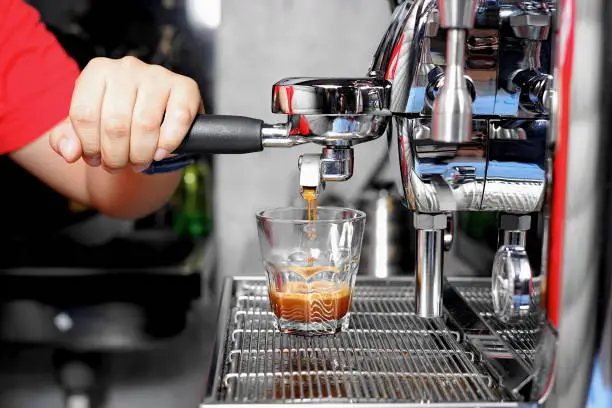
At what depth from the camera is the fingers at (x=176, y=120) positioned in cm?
63

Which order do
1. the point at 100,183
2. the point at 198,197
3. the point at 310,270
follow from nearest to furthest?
the point at 310,270 → the point at 100,183 → the point at 198,197

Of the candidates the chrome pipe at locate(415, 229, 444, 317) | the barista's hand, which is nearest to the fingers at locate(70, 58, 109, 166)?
the barista's hand

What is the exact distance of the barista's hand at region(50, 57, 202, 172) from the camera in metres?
0.64

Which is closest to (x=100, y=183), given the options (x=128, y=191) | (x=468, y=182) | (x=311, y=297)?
(x=128, y=191)

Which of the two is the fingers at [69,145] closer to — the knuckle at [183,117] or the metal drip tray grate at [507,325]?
the knuckle at [183,117]

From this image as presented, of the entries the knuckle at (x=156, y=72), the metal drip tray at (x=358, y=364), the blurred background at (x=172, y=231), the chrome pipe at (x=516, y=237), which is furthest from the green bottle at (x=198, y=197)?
the chrome pipe at (x=516, y=237)

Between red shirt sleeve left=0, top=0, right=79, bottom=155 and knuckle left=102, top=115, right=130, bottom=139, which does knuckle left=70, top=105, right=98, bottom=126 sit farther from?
red shirt sleeve left=0, top=0, right=79, bottom=155

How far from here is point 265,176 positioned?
1.08m

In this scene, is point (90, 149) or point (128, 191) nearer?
point (90, 149)

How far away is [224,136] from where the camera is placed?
0.63 meters

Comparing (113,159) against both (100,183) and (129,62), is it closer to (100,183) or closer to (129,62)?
(129,62)

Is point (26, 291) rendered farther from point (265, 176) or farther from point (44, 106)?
point (265, 176)

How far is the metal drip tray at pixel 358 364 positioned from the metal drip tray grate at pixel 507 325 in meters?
0.04

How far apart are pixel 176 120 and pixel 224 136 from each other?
0.04 m
